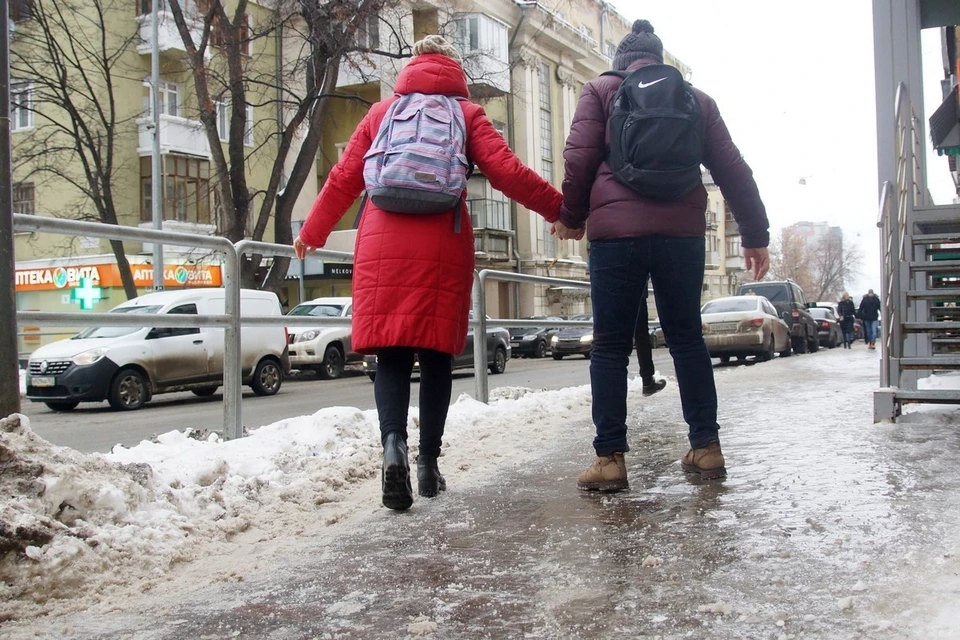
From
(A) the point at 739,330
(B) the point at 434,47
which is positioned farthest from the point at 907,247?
(A) the point at 739,330

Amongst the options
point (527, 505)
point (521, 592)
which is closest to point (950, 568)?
point (521, 592)

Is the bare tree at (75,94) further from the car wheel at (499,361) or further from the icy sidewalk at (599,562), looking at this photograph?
the icy sidewalk at (599,562)

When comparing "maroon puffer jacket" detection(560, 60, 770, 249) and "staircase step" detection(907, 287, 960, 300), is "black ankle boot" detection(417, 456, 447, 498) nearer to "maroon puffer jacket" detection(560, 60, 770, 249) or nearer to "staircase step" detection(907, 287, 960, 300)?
"maroon puffer jacket" detection(560, 60, 770, 249)

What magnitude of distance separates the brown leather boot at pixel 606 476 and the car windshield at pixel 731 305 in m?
16.8

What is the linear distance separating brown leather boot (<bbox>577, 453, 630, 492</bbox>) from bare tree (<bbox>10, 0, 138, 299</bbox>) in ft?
54.9

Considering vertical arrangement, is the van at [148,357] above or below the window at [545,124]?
below

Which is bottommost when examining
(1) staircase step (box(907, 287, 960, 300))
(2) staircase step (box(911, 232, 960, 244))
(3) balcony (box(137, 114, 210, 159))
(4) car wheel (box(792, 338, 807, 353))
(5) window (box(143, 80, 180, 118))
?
(4) car wheel (box(792, 338, 807, 353))

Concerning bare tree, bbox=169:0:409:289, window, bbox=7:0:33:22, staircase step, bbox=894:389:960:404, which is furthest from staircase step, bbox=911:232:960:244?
window, bbox=7:0:33:22

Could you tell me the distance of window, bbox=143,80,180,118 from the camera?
29531 mm

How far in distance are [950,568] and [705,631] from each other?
0.91 meters

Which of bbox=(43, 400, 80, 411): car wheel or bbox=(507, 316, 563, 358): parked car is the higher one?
bbox=(507, 316, 563, 358): parked car

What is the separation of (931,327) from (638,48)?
3205mm

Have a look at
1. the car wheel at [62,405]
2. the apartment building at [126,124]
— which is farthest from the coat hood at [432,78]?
the apartment building at [126,124]

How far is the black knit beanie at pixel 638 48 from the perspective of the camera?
4141 millimetres
